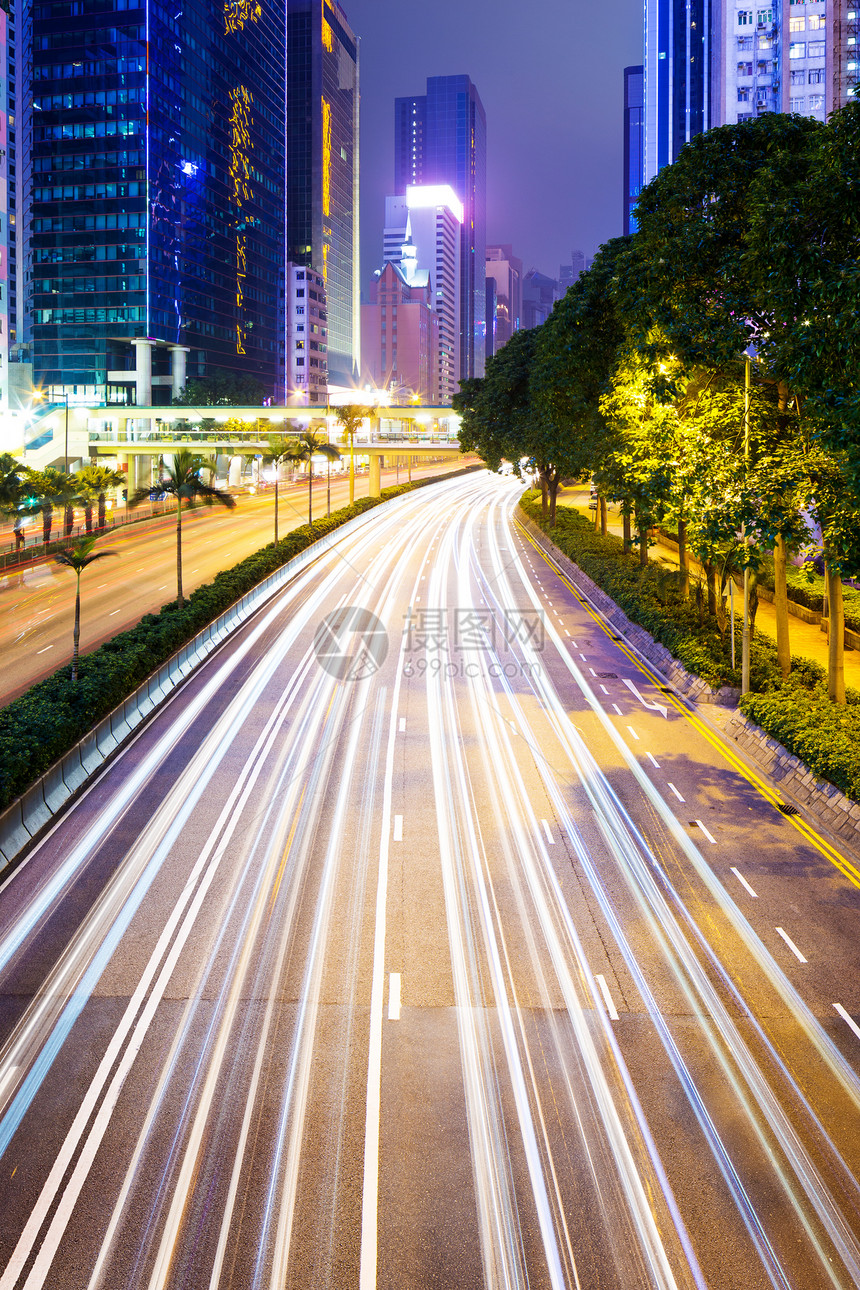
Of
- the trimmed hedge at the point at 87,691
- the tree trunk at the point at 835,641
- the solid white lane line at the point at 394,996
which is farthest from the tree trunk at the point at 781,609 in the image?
the trimmed hedge at the point at 87,691

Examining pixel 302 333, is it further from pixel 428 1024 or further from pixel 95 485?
pixel 428 1024

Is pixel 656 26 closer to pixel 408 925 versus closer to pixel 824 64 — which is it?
pixel 824 64

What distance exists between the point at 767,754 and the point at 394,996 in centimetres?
1259

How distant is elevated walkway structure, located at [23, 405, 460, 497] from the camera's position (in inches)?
3369

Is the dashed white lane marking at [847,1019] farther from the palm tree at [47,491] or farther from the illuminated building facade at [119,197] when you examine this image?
the illuminated building facade at [119,197]

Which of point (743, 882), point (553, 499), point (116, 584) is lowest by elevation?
point (743, 882)

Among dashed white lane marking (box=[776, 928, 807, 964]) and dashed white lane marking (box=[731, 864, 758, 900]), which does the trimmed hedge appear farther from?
dashed white lane marking (box=[776, 928, 807, 964])

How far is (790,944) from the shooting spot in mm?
14469

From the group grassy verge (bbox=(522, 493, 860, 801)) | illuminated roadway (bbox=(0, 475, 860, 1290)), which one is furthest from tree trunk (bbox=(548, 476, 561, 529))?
illuminated roadway (bbox=(0, 475, 860, 1290))

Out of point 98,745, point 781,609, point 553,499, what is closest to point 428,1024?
point 98,745

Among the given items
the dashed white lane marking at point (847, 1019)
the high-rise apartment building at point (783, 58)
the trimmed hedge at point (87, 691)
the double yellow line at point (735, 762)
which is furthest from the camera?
the high-rise apartment building at point (783, 58)

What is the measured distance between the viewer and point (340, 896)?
630 inches

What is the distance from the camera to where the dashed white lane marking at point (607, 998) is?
1267cm

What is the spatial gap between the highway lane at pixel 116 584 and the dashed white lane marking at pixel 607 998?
19.8 metres
